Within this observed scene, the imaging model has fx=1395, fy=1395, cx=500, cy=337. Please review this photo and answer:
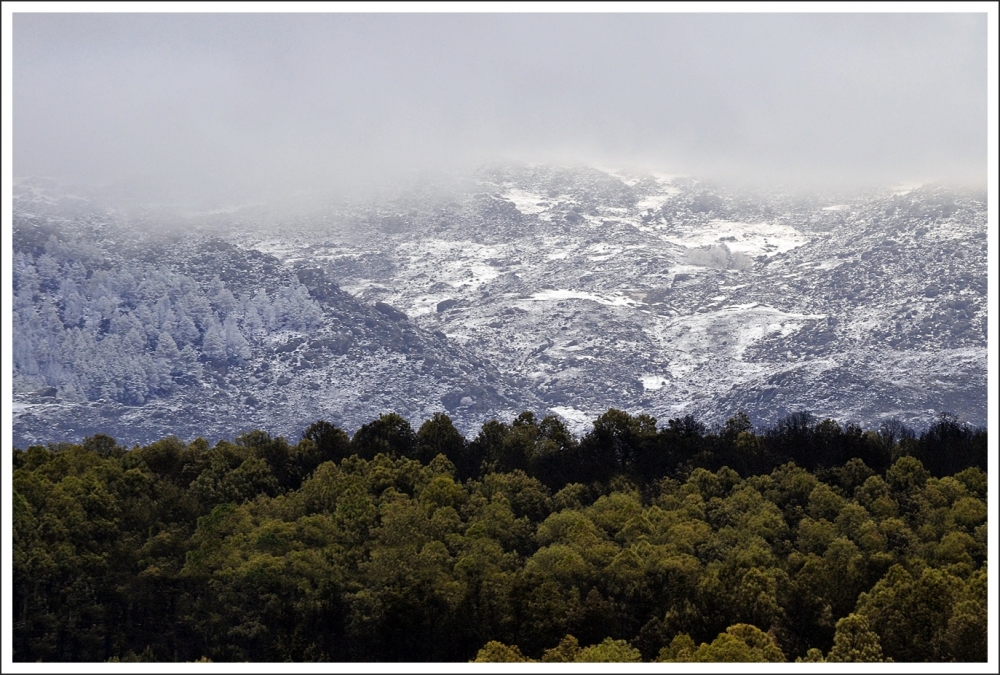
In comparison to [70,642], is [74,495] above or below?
above

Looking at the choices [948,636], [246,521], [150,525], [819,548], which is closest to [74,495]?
[150,525]

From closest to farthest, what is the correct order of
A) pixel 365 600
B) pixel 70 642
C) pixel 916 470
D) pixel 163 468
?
pixel 365 600, pixel 70 642, pixel 916 470, pixel 163 468

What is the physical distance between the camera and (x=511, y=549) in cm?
9138

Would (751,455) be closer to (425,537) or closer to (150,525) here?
(425,537)

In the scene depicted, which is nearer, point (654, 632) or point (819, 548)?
point (654, 632)

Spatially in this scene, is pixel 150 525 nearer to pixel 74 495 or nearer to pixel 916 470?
pixel 74 495

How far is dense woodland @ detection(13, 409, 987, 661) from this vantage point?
7331 cm

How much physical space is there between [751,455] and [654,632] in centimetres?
4205

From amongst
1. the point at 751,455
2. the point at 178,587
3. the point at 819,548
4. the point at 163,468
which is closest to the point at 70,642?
the point at 178,587

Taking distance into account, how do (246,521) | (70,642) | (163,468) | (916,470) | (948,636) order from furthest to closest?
(163,468) < (916,470) < (246,521) < (70,642) < (948,636)

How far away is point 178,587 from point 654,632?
1235 inches

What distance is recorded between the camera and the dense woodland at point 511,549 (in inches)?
2886

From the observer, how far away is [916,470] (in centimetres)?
10244

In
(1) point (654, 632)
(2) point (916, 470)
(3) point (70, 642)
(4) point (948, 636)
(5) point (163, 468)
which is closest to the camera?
(4) point (948, 636)
